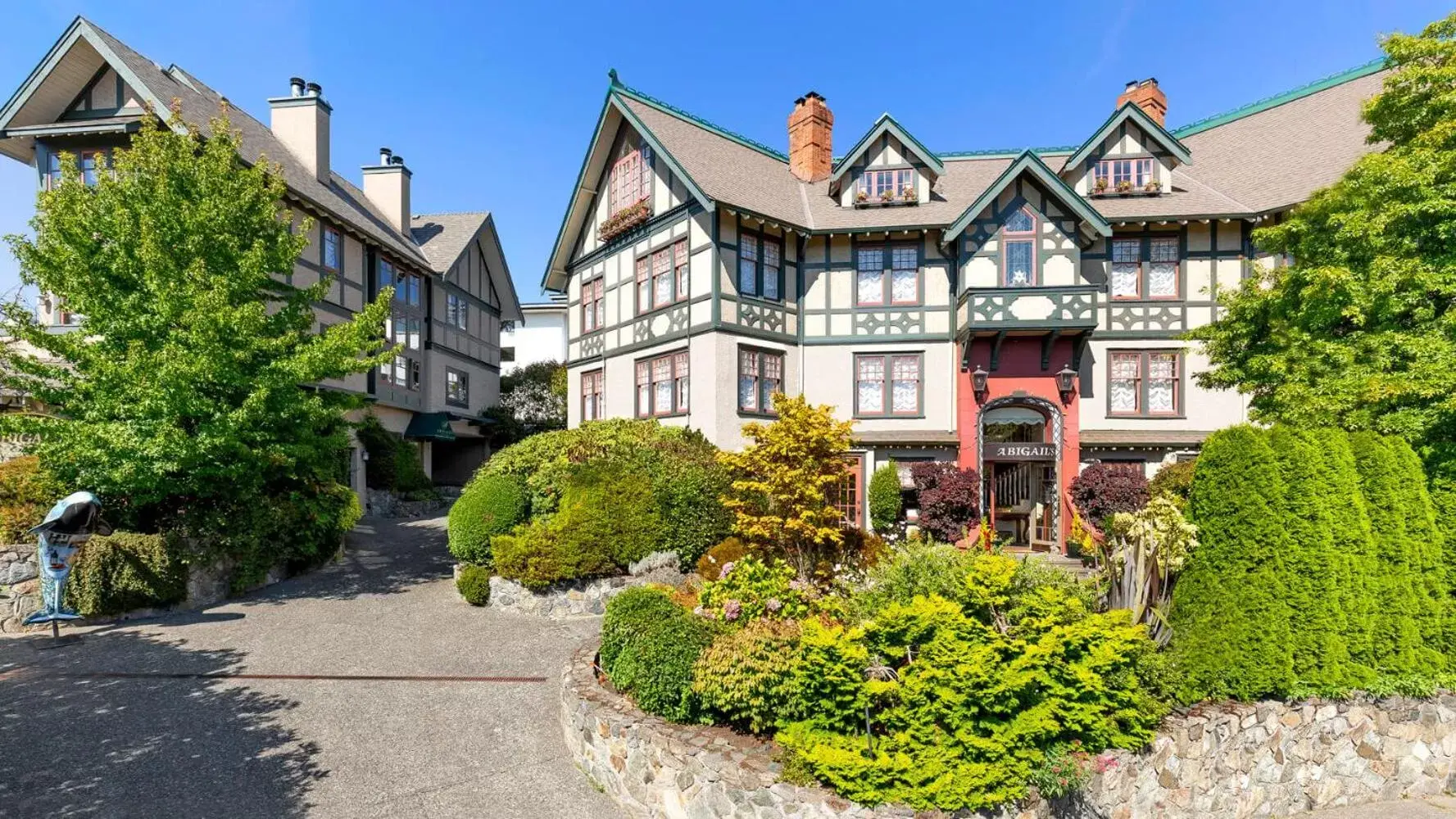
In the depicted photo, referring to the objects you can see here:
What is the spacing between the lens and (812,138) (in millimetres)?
21219

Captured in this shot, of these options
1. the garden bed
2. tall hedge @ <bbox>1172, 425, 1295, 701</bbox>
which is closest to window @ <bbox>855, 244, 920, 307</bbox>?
tall hedge @ <bbox>1172, 425, 1295, 701</bbox>

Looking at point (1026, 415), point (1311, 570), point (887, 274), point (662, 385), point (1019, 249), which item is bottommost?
point (1311, 570)

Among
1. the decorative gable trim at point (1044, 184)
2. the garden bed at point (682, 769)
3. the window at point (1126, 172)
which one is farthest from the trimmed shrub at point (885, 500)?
the garden bed at point (682, 769)

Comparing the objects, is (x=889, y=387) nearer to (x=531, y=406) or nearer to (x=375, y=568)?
(x=375, y=568)

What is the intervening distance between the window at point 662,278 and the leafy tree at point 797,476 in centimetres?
847

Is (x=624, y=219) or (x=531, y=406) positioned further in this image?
(x=531, y=406)

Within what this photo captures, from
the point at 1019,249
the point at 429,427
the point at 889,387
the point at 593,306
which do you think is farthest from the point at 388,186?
the point at 1019,249

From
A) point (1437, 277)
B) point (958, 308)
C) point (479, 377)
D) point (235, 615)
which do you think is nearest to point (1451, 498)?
point (1437, 277)

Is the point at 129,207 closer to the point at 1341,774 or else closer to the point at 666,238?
the point at 666,238

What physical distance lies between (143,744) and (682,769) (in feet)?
21.2

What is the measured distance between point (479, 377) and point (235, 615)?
73.4 ft

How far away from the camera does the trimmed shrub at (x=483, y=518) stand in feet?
44.2

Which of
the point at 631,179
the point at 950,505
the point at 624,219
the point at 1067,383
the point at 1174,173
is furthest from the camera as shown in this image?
the point at 631,179

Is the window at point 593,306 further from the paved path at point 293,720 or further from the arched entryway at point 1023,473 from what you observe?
the arched entryway at point 1023,473
